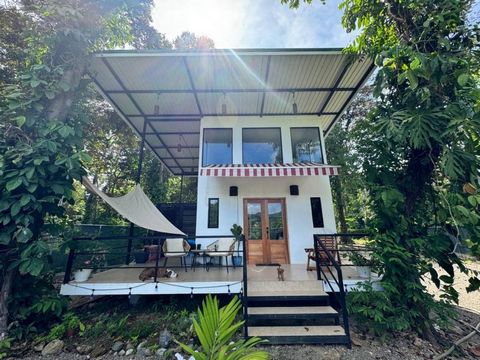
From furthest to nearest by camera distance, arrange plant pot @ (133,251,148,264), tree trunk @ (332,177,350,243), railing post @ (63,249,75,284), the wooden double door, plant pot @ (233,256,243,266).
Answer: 1. tree trunk @ (332,177,350,243)
2. plant pot @ (133,251,148,264)
3. the wooden double door
4. plant pot @ (233,256,243,266)
5. railing post @ (63,249,75,284)

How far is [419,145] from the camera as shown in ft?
12.0

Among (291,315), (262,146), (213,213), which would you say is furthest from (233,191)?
(291,315)

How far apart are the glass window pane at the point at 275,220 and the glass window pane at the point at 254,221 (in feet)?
1.25

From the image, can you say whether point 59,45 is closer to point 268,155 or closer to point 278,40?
point 278,40

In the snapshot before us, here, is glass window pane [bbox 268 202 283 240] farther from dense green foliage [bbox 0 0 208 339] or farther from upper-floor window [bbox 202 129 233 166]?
dense green foliage [bbox 0 0 208 339]

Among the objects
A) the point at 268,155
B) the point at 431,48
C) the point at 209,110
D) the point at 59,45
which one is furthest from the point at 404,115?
the point at 59,45

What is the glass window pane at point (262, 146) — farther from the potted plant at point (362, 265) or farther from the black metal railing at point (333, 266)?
the potted plant at point (362, 265)

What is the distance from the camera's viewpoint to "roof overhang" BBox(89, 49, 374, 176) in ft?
19.2

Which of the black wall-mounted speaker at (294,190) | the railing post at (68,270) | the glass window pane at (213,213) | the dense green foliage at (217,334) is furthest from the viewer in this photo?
the black wall-mounted speaker at (294,190)

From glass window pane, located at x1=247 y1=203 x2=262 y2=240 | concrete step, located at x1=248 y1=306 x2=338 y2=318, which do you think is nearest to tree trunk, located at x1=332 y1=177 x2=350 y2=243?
glass window pane, located at x1=247 y1=203 x2=262 y2=240

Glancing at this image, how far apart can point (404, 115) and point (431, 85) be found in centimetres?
64

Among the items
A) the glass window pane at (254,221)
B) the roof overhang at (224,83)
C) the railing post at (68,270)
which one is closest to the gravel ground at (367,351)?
the railing post at (68,270)

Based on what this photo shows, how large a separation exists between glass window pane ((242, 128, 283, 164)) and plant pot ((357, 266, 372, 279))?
180 inches

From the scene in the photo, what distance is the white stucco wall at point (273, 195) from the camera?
760 centimetres
